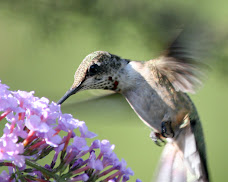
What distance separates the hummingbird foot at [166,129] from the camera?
138 cm

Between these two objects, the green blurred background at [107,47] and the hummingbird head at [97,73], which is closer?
the hummingbird head at [97,73]

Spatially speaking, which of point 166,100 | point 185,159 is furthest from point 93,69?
point 185,159

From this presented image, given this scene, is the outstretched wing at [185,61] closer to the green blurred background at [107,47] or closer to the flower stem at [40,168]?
the green blurred background at [107,47]

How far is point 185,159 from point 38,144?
669 millimetres

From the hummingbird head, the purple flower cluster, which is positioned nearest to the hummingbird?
the hummingbird head

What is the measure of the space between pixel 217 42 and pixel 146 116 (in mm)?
358

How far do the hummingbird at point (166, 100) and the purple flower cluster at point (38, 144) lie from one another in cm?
39

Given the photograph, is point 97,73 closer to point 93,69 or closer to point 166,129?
point 93,69

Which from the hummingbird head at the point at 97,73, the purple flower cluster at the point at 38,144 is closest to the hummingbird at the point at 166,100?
the hummingbird head at the point at 97,73

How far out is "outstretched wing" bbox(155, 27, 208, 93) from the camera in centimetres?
122

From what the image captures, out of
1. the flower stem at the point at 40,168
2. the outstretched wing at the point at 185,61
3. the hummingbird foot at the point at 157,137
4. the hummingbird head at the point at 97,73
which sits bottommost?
the hummingbird foot at the point at 157,137

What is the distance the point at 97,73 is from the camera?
1313mm

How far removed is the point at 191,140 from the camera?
1.39 metres

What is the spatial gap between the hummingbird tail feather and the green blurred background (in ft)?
0.61
